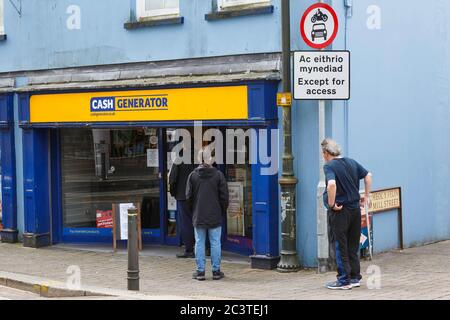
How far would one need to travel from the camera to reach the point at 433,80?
13.5m

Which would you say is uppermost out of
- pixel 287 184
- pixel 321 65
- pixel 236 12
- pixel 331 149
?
pixel 236 12

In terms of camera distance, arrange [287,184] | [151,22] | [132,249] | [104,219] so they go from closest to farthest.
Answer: [132,249]
[287,184]
[151,22]
[104,219]

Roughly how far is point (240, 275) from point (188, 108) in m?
2.62

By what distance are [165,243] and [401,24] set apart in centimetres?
530

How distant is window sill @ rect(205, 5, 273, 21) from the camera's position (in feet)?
36.8

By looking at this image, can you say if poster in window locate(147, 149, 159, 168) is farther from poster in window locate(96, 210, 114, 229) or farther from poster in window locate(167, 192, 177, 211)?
poster in window locate(96, 210, 114, 229)

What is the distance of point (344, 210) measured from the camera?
30.2 ft

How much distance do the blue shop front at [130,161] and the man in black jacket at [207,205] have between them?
885 millimetres

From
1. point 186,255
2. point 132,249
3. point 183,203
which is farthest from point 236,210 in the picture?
point 132,249

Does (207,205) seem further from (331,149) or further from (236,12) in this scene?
(236,12)

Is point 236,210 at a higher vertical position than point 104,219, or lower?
higher

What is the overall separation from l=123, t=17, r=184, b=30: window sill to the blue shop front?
3.58ft

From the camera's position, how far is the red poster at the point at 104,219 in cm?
1397
